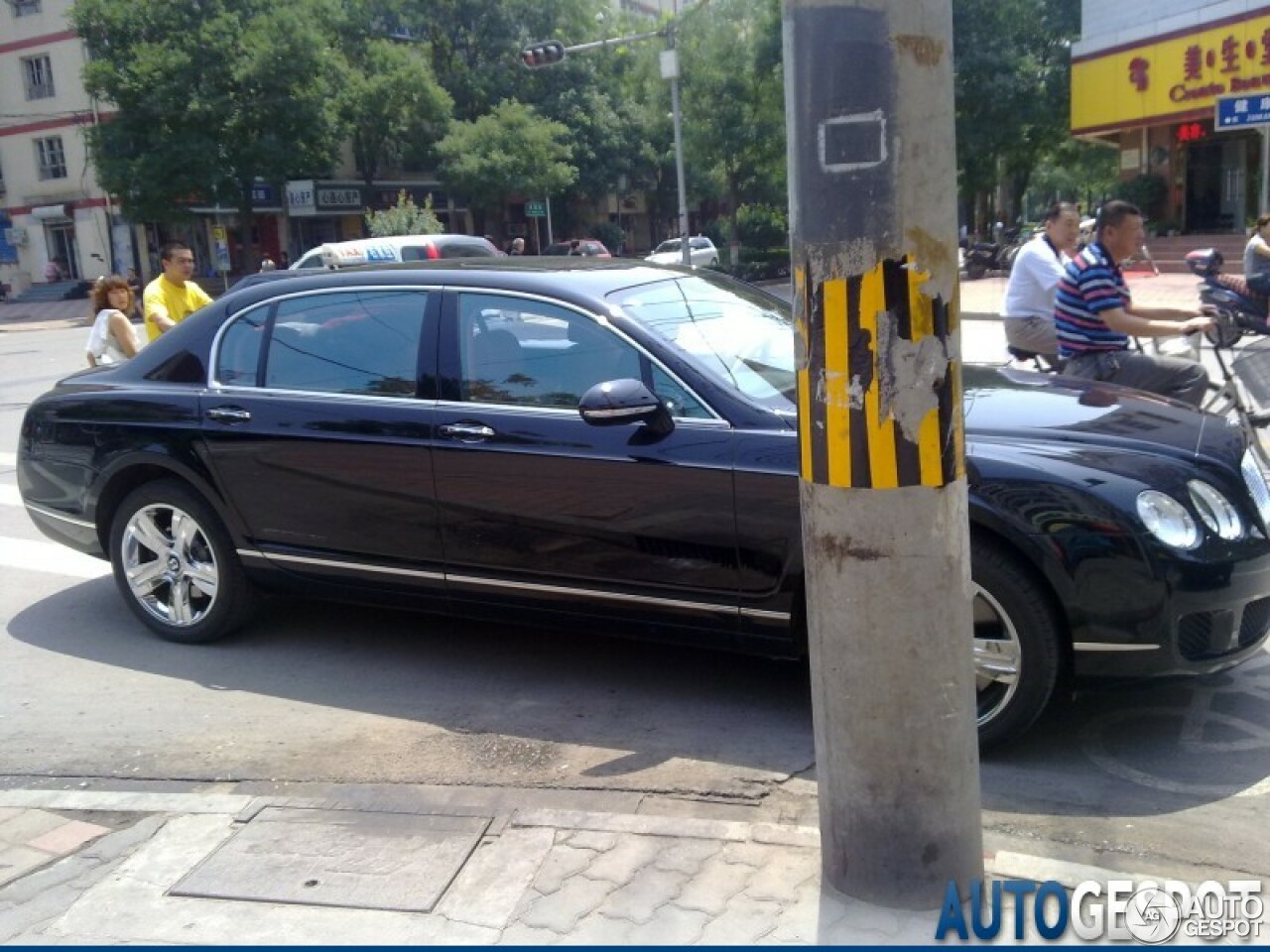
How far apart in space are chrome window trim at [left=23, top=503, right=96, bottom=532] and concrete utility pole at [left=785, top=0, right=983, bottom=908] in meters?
4.03

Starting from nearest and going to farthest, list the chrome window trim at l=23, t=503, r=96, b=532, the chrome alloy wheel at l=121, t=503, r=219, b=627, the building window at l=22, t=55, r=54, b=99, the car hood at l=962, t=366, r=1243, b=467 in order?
the car hood at l=962, t=366, r=1243, b=467 < the chrome alloy wheel at l=121, t=503, r=219, b=627 < the chrome window trim at l=23, t=503, r=96, b=532 < the building window at l=22, t=55, r=54, b=99

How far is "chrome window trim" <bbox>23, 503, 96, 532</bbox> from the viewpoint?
19.0ft

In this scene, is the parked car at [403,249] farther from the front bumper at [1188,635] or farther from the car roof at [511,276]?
the front bumper at [1188,635]

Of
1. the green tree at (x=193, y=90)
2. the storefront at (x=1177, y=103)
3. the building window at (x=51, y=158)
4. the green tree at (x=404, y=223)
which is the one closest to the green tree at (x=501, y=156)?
the green tree at (x=193, y=90)

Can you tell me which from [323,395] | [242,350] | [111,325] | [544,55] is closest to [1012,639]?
[323,395]

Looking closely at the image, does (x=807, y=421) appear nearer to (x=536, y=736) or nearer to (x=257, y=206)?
(x=536, y=736)

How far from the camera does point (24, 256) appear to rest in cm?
4591

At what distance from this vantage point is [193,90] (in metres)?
36.4

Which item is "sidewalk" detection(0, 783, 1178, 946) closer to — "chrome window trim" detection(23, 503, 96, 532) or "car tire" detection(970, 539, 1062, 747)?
"car tire" detection(970, 539, 1062, 747)

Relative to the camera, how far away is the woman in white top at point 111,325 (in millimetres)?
8695

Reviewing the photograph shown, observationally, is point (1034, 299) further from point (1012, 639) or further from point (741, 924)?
point (741, 924)

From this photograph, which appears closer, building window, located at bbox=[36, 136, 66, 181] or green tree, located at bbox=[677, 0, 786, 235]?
green tree, located at bbox=[677, 0, 786, 235]

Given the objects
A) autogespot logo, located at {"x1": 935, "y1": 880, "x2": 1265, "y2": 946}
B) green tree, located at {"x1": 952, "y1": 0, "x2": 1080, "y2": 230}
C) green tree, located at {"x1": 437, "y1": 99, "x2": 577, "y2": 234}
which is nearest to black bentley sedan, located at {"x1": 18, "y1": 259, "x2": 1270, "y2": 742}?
autogespot logo, located at {"x1": 935, "y1": 880, "x2": 1265, "y2": 946}

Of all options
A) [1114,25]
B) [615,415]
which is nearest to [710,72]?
[1114,25]
